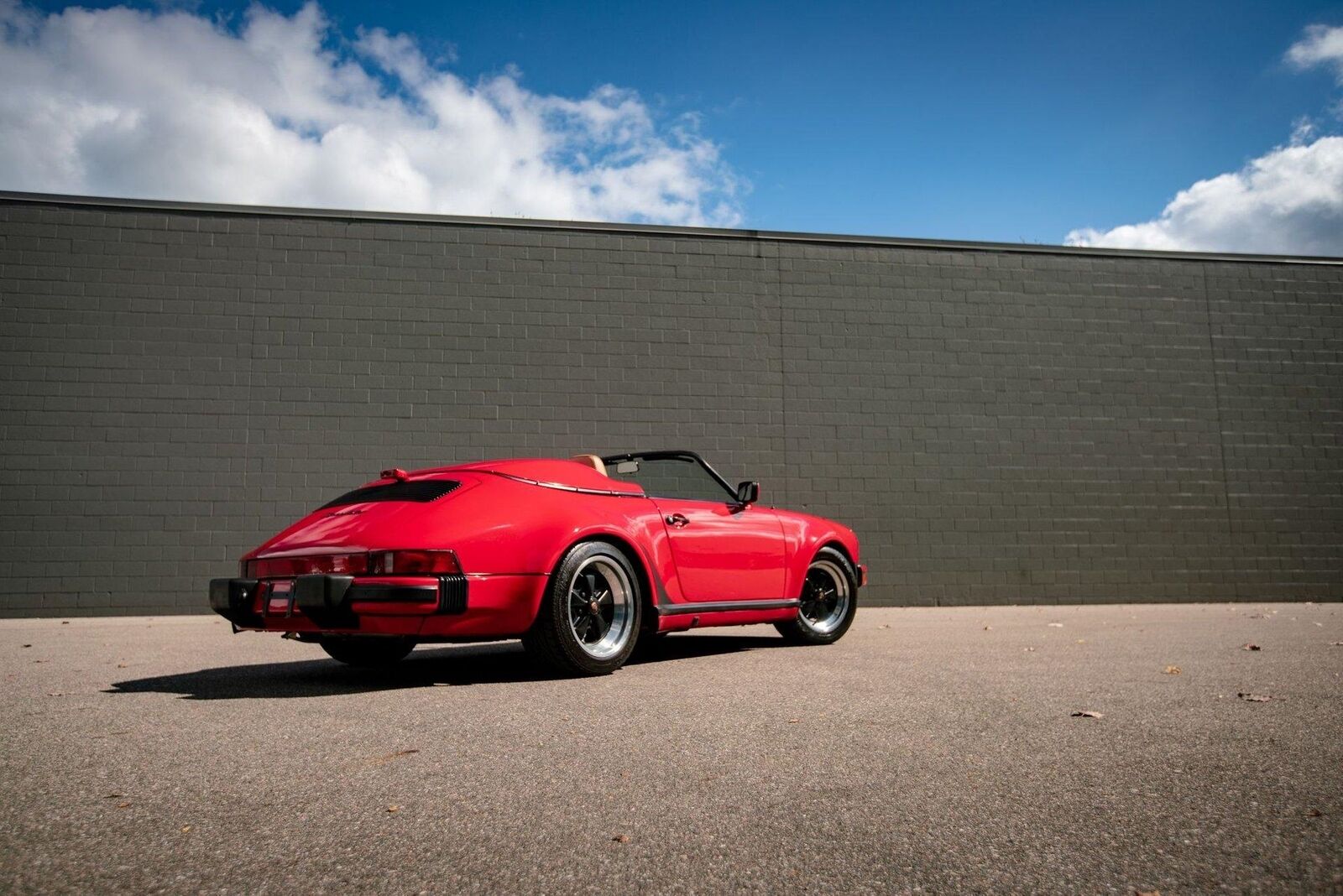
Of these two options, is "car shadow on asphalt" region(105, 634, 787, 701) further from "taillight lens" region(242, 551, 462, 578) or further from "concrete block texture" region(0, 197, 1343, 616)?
"concrete block texture" region(0, 197, 1343, 616)

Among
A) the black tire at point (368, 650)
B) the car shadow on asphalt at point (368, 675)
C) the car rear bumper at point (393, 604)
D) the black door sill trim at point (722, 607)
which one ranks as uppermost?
the car rear bumper at point (393, 604)

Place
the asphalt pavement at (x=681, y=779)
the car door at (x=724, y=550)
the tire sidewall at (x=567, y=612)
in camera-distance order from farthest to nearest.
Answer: the car door at (x=724, y=550), the tire sidewall at (x=567, y=612), the asphalt pavement at (x=681, y=779)

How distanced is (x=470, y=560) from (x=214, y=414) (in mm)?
7749

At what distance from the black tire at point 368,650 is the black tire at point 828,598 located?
8.27 feet

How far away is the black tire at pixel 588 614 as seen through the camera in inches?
191

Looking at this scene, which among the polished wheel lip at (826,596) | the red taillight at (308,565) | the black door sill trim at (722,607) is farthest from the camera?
the polished wheel lip at (826,596)

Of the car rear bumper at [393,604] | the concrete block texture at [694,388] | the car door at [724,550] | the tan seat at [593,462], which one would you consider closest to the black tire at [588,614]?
the car rear bumper at [393,604]

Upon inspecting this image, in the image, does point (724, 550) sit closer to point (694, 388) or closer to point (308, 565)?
point (308, 565)

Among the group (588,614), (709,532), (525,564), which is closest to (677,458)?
(709,532)

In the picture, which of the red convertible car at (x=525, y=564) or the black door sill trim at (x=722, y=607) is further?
the black door sill trim at (x=722, y=607)

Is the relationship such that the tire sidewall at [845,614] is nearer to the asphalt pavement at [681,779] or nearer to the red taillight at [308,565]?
the asphalt pavement at [681,779]

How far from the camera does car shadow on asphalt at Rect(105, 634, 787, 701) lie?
4.74 m

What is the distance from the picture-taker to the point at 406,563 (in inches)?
177

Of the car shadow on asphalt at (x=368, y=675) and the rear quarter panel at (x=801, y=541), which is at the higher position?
the rear quarter panel at (x=801, y=541)
